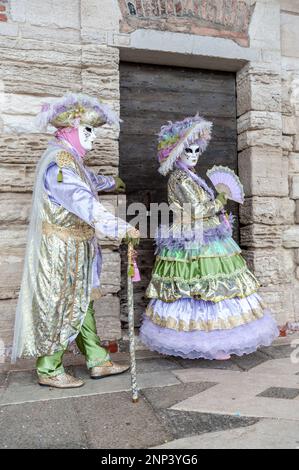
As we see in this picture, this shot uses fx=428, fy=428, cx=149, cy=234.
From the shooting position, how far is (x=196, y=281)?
3.48m

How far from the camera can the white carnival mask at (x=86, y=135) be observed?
126 inches

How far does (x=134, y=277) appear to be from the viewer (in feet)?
9.25

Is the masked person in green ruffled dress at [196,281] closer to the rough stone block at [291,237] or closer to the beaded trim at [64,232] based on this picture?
the beaded trim at [64,232]

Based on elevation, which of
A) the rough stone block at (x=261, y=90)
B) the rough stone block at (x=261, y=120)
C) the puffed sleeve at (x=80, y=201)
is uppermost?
the rough stone block at (x=261, y=90)

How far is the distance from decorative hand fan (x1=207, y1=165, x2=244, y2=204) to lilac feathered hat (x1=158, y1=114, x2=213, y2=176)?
0.26 metres

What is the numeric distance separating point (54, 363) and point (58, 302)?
47 centimetres

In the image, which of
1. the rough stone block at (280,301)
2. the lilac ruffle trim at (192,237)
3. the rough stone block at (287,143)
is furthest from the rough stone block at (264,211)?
the lilac ruffle trim at (192,237)

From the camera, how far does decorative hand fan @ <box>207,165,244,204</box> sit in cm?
385

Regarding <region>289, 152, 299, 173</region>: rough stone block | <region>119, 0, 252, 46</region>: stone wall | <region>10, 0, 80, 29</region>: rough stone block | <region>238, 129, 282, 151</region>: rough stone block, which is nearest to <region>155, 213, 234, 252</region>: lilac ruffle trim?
<region>238, 129, 282, 151</region>: rough stone block

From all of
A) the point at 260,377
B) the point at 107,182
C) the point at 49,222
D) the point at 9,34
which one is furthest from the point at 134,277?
the point at 9,34

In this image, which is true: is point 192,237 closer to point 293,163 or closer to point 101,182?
point 101,182

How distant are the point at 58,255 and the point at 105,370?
97 cm

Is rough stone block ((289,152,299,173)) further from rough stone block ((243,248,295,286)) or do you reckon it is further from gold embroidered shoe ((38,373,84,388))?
gold embroidered shoe ((38,373,84,388))

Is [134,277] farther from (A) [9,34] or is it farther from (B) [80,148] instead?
(A) [9,34]
